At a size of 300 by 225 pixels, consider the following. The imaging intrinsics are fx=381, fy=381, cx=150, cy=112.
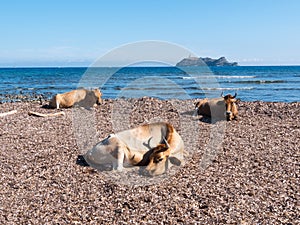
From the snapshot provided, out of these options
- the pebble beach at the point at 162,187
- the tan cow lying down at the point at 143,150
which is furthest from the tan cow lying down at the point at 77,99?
the tan cow lying down at the point at 143,150

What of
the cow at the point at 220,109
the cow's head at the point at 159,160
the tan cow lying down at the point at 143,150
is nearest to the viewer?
the cow's head at the point at 159,160

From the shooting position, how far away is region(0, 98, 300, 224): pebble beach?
627 cm

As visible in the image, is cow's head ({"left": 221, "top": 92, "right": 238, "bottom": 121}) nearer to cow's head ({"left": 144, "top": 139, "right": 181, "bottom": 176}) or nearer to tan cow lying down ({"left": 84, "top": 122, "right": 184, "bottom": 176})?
tan cow lying down ({"left": 84, "top": 122, "right": 184, "bottom": 176})

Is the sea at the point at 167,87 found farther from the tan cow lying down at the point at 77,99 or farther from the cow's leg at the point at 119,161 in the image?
the cow's leg at the point at 119,161

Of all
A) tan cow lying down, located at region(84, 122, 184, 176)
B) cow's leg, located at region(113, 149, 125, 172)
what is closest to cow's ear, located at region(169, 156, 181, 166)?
tan cow lying down, located at region(84, 122, 184, 176)

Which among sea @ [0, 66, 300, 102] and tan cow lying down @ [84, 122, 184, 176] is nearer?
tan cow lying down @ [84, 122, 184, 176]

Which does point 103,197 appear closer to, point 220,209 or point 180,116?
point 220,209

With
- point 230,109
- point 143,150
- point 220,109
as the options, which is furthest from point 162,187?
point 220,109

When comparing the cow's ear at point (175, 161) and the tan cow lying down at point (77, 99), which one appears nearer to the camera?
the cow's ear at point (175, 161)

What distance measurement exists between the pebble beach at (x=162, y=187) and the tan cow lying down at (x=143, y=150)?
0.33 meters

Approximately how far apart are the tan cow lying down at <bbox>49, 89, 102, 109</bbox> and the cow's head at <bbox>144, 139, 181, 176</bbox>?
11.5 metres

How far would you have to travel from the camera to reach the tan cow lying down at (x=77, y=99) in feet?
62.9

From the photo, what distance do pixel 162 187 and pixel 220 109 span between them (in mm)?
8618

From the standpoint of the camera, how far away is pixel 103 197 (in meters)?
7.02
